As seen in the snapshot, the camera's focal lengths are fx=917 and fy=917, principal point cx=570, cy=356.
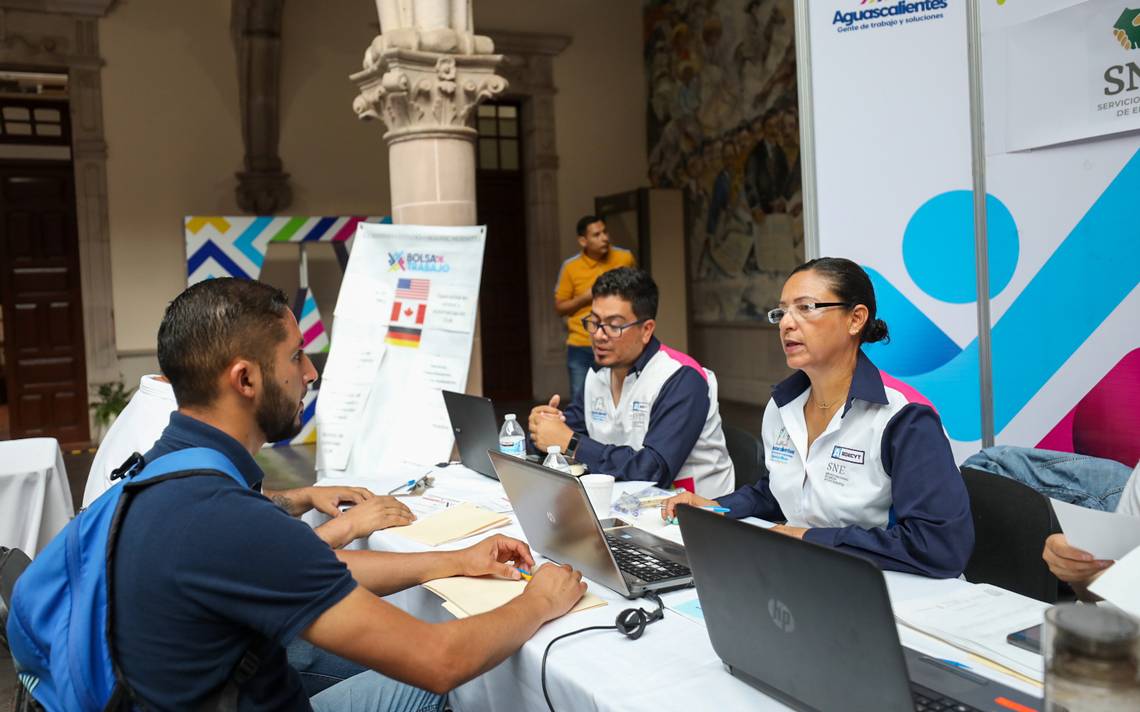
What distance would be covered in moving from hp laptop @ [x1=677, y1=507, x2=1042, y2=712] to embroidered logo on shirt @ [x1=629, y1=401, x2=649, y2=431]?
6.45 ft

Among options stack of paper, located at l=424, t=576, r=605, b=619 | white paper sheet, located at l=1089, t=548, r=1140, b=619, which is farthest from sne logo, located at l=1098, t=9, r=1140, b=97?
stack of paper, located at l=424, t=576, r=605, b=619

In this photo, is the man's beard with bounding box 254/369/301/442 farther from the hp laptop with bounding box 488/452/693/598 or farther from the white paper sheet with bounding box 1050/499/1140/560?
the white paper sheet with bounding box 1050/499/1140/560

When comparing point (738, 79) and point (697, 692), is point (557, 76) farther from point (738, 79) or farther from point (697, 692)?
point (697, 692)

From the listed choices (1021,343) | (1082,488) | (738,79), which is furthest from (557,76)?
(1082,488)

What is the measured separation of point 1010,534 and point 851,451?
0.51m

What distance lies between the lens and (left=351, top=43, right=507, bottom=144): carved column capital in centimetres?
465

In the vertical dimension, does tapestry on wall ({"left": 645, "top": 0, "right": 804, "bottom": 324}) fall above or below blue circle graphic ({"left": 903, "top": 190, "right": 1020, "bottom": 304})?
above

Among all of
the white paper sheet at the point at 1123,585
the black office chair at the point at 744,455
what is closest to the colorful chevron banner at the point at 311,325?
the black office chair at the point at 744,455

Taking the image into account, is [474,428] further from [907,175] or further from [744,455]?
[907,175]

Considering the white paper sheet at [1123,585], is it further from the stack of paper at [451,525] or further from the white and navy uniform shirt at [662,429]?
the white and navy uniform shirt at [662,429]

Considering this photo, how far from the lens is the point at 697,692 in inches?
58.2

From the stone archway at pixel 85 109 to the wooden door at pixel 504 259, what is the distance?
4.29 metres

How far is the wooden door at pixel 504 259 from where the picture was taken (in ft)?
38.4

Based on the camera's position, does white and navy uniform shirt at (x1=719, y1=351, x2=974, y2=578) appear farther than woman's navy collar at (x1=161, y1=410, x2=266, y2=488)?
Yes
